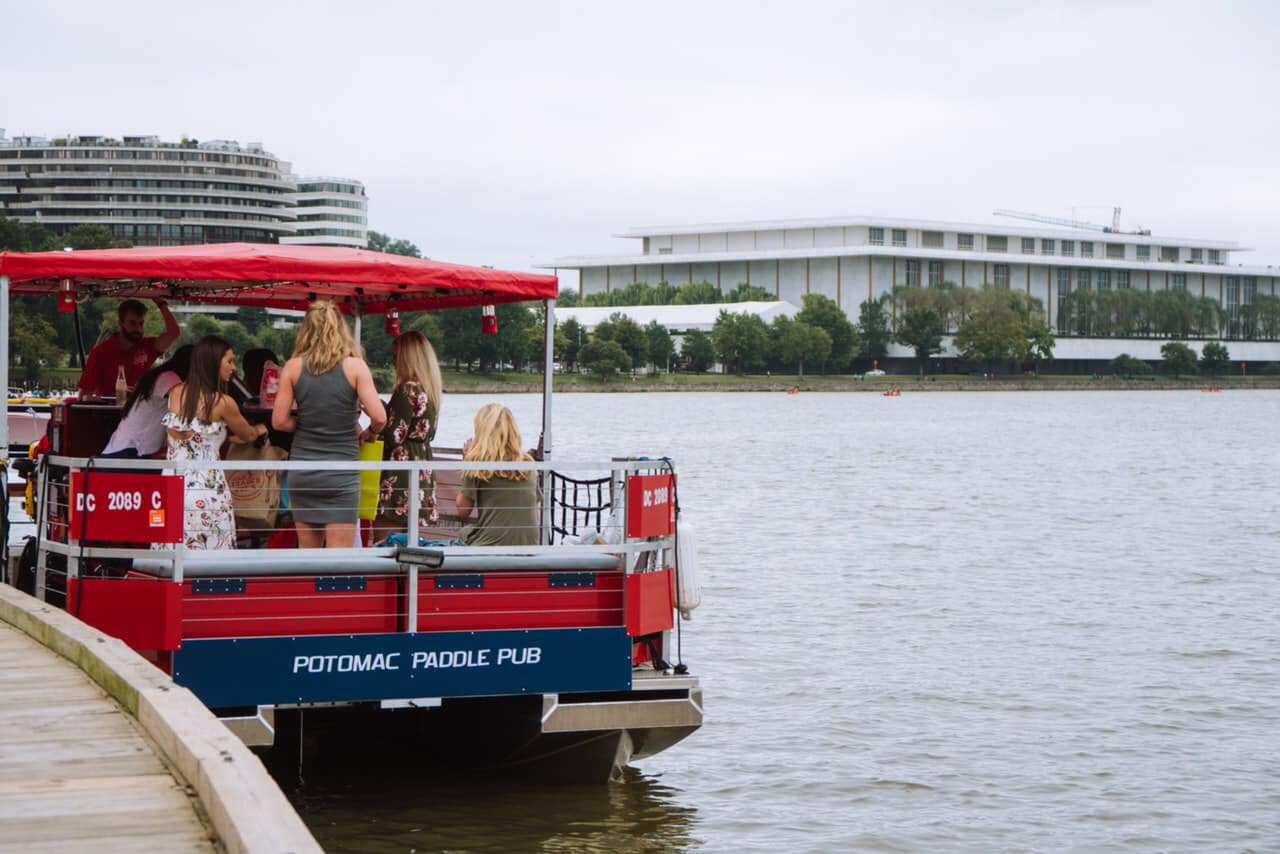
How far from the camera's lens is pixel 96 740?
7.46 metres

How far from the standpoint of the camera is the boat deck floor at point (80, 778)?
6.07 meters

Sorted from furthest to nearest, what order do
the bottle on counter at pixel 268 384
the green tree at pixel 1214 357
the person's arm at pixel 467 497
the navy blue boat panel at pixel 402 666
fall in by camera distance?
the green tree at pixel 1214 357 → the bottle on counter at pixel 268 384 → the person's arm at pixel 467 497 → the navy blue boat panel at pixel 402 666

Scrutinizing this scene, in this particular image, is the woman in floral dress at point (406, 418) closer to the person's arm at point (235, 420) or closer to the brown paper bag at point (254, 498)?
the brown paper bag at point (254, 498)

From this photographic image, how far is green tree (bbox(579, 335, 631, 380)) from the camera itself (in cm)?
15875

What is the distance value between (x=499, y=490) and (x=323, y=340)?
4.71 feet

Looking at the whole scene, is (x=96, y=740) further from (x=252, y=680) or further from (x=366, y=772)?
(x=366, y=772)

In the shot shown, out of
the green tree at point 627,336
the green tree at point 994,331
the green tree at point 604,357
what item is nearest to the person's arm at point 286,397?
the green tree at point 604,357

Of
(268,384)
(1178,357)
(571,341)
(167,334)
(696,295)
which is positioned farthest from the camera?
(696,295)

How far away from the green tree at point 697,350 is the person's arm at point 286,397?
159241mm

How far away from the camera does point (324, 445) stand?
9977mm

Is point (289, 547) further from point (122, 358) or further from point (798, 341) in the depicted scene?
point (798, 341)

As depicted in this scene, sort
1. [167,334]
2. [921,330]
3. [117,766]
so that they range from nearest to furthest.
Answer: [117,766] < [167,334] < [921,330]

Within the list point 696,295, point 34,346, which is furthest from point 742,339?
point 34,346

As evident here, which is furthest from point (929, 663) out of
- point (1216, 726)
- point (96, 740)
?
point (96, 740)
